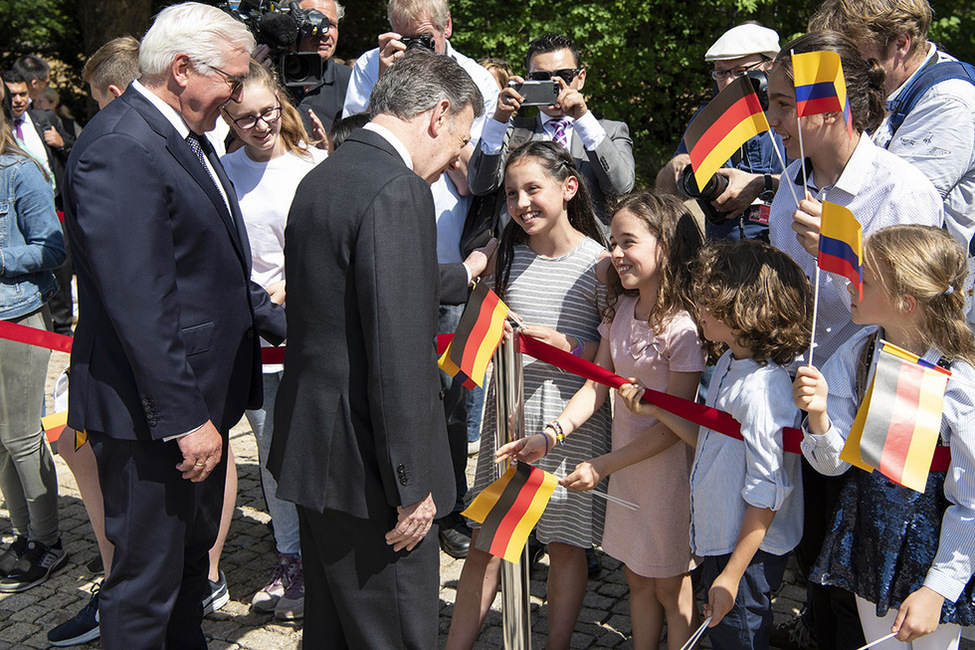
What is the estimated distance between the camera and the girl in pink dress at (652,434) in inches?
133

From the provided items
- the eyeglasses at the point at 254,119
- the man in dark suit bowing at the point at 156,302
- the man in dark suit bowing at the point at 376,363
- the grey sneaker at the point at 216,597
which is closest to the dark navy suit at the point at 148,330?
the man in dark suit bowing at the point at 156,302

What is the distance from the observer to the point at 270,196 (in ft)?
13.9

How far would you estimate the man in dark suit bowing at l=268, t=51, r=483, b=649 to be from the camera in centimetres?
271

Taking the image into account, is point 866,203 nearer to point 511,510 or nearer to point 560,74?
point 511,510

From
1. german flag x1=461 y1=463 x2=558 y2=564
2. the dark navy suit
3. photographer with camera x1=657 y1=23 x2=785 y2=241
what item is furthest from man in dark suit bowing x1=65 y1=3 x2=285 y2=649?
photographer with camera x1=657 y1=23 x2=785 y2=241

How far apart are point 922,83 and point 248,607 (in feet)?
12.0

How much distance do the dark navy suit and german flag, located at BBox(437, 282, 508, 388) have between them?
0.80 meters

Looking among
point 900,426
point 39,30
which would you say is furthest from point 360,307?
point 39,30

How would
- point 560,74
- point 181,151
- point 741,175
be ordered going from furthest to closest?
point 560,74
point 741,175
point 181,151

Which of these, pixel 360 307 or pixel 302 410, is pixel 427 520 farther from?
pixel 360 307

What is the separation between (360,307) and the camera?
8.91 ft

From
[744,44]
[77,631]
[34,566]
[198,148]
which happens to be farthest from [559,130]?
[34,566]

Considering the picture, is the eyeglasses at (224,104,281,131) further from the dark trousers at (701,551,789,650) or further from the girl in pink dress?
the dark trousers at (701,551,789,650)

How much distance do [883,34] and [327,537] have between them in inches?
107
